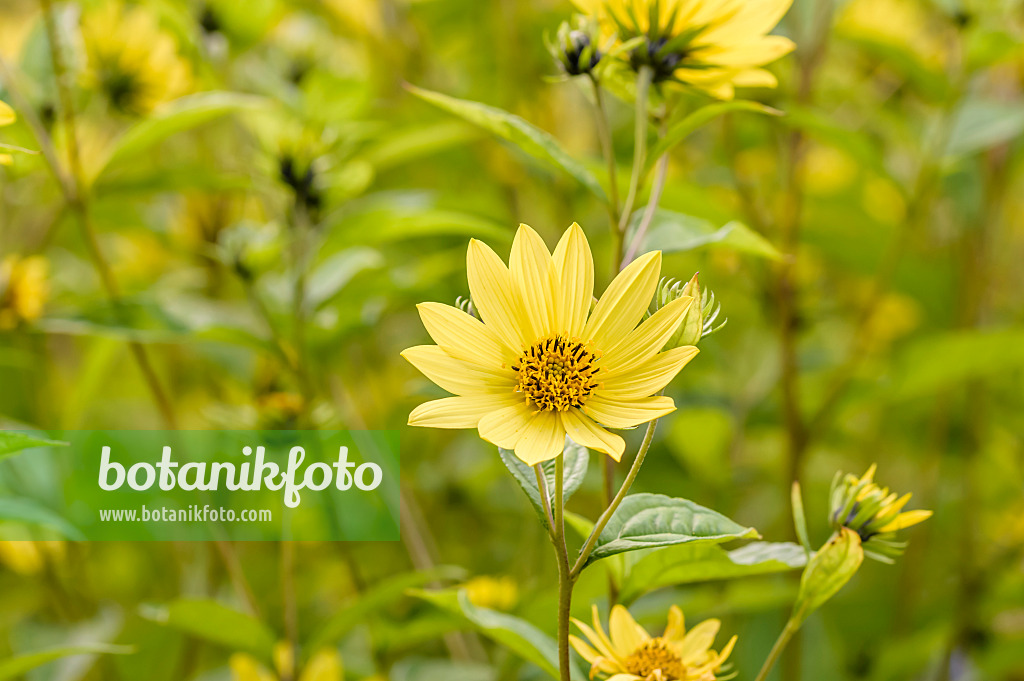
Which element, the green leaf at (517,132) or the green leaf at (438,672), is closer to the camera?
the green leaf at (517,132)

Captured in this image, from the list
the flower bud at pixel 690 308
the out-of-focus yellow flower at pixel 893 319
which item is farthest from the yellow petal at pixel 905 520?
the out-of-focus yellow flower at pixel 893 319

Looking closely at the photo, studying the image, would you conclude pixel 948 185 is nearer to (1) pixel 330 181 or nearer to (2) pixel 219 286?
(1) pixel 330 181

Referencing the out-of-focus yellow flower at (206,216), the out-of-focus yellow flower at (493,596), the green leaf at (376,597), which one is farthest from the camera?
the out-of-focus yellow flower at (206,216)

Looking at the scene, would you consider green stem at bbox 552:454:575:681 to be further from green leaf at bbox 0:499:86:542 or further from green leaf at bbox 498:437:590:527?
green leaf at bbox 0:499:86:542

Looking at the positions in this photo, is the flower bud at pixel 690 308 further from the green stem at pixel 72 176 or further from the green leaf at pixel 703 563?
the green stem at pixel 72 176

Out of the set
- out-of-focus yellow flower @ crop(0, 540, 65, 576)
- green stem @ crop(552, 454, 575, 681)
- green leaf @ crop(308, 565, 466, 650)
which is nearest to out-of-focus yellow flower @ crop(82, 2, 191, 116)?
out-of-focus yellow flower @ crop(0, 540, 65, 576)

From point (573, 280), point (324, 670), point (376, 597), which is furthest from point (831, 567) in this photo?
point (324, 670)
